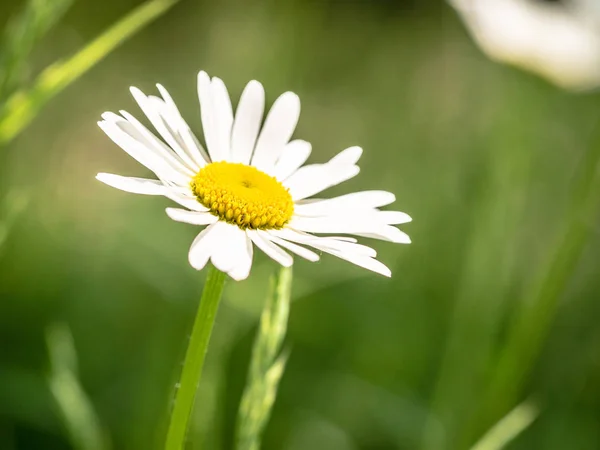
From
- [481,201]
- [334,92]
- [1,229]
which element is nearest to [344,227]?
[1,229]

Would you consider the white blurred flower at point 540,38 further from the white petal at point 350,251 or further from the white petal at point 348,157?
the white petal at point 350,251

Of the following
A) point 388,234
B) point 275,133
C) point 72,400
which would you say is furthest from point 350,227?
point 72,400

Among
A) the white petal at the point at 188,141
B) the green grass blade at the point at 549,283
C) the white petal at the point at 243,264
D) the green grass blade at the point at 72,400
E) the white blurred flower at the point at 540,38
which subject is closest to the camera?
the white petal at the point at 243,264

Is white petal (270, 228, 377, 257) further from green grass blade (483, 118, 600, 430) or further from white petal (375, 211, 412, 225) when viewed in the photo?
green grass blade (483, 118, 600, 430)

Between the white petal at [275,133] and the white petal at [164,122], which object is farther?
the white petal at [275,133]

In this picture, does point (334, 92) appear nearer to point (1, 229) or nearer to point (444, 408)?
point (444, 408)

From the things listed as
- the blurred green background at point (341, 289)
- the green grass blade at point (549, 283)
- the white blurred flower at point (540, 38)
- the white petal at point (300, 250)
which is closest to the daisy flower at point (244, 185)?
the white petal at point (300, 250)
